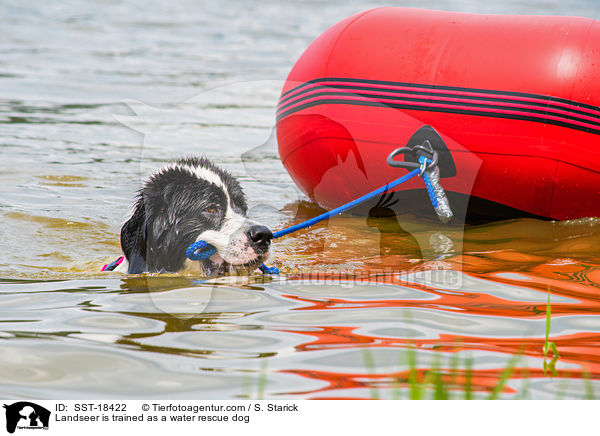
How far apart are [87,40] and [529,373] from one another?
1475 cm

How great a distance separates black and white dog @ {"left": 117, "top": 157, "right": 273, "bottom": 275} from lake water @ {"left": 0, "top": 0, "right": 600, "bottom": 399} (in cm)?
20

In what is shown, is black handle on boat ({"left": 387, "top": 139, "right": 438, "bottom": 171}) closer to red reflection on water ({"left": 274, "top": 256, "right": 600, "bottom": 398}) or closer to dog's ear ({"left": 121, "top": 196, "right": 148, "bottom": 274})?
red reflection on water ({"left": 274, "top": 256, "right": 600, "bottom": 398})

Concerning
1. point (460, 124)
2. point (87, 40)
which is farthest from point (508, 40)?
point (87, 40)

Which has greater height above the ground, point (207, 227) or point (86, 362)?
point (207, 227)

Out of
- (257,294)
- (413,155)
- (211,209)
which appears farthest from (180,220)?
(413,155)

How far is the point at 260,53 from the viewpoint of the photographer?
602 inches

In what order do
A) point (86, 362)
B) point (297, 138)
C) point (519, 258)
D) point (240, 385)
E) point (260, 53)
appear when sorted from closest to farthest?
point (240, 385), point (86, 362), point (519, 258), point (297, 138), point (260, 53)

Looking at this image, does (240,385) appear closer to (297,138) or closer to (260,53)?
(297,138)

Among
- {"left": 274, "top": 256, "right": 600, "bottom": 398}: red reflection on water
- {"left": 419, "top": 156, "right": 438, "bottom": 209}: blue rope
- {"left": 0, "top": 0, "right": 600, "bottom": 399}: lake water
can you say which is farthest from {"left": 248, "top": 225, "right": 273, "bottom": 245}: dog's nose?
{"left": 419, "top": 156, "right": 438, "bottom": 209}: blue rope

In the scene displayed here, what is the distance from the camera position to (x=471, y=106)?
4965 mm

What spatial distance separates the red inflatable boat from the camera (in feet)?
16.0

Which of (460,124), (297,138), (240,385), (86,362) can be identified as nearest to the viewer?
(240,385)
